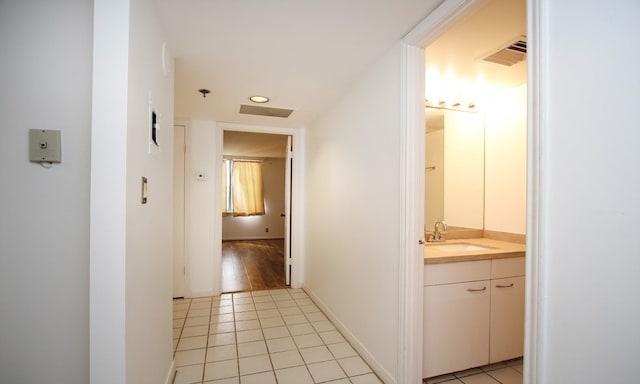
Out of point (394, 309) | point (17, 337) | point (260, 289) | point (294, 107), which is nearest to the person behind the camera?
point (17, 337)

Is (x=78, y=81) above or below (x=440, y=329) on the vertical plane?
above

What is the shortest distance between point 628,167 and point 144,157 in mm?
1640

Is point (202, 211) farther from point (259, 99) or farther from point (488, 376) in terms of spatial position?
point (488, 376)

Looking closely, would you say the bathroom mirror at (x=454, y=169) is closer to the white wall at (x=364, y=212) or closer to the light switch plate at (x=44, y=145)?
the white wall at (x=364, y=212)

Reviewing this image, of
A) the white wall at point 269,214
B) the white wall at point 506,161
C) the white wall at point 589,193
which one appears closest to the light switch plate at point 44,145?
the white wall at point 589,193

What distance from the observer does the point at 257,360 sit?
2.09 m

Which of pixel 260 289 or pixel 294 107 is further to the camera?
pixel 260 289

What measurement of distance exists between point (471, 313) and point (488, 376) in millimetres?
480

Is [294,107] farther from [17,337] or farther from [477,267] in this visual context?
[17,337]

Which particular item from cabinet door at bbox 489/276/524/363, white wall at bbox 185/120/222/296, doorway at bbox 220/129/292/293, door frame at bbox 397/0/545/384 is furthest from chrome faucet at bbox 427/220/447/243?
white wall at bbox 185/120/222/296

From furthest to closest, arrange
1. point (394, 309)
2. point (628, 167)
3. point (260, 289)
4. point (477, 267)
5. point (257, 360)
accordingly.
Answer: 1. point (260, 289)
2. point (257, 360)
3. point (477, 267)
4. point (394, 309)
5. point (628, 167)

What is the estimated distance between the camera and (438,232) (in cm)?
248

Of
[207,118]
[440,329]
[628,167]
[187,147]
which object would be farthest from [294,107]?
[628,167]

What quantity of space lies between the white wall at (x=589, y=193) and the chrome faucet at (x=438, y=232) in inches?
61.3
